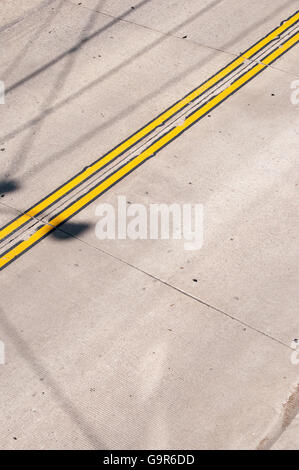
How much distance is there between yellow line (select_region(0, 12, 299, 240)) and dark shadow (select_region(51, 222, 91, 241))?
34 cm

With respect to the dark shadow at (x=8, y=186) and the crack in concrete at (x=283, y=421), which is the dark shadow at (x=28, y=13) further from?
the crack in concrete at (x=283, y=421)


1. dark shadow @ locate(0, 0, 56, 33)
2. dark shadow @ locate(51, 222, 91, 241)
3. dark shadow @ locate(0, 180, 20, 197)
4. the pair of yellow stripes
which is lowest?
dark shadow @ locate(51, 222, 91, 241)

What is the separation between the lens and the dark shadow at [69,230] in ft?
24.5

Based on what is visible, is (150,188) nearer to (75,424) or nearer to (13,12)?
(75,424)

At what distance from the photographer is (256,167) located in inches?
320

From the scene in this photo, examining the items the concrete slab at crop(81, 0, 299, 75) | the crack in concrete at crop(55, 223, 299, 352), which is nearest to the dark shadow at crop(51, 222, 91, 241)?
the crack in concrete at crop(55, 223, 299, 352)

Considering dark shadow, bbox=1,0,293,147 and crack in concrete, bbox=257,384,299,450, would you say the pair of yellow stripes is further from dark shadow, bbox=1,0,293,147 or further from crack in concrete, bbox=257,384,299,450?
crack in concrete, bbox=257,384,299,450

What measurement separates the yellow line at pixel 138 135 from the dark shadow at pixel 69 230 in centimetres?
34

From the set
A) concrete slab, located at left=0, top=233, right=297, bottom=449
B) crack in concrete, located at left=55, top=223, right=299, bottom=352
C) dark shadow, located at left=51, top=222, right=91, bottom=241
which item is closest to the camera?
concrete slab, located at left=0, top=233, right=297, bottom=449

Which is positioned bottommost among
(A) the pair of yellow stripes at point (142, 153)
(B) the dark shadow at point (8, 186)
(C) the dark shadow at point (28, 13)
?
(A) the pair of yellow stripes at point (142, 153)

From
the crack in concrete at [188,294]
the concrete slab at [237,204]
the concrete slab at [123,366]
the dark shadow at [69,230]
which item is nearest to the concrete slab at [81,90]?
the dark shadow at [69,230]

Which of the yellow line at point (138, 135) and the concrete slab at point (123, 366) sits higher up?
the yellow line at point (138, 135)

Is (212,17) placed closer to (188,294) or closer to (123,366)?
(188,294)

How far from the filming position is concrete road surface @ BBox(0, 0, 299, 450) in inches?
233
